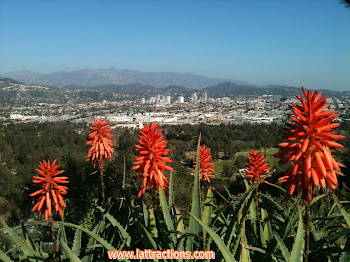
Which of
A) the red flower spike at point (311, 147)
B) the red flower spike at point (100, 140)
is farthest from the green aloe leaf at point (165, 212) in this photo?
the red flower spike at point (100, 140)

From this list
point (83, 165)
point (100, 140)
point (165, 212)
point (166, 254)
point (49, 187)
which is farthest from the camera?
point (83, 165)

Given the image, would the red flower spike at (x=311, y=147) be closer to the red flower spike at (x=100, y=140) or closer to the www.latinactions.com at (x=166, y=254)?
the www.latinactions.com at (x=166, y=254)

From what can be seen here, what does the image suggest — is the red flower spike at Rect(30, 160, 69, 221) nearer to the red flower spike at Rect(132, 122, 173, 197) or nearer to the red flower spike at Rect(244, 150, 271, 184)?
the red flower spike at Rect(132, 122, 173, 197)

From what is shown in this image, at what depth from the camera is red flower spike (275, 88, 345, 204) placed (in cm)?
186

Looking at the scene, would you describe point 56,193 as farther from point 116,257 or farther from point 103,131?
point 103,131

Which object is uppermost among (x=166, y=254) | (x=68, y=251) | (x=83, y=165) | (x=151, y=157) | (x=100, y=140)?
(x=151, y=157)

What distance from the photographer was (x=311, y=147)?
6.17 feet

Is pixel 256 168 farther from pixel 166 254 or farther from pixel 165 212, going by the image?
pixel 166 254

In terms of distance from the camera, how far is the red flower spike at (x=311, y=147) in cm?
186

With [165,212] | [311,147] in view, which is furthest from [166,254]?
[311,147]

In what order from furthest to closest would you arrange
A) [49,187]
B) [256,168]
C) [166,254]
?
[256,168] → [49,187] → [166,254]

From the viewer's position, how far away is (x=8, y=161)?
25.6 metres

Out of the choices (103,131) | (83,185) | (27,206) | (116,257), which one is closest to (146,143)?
(116,257)

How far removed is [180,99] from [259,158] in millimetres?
147939
